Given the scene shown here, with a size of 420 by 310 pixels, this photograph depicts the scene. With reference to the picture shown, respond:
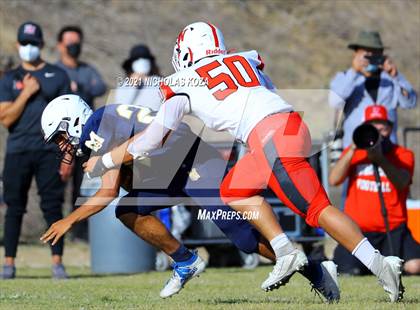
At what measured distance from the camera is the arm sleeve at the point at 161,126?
657 cm

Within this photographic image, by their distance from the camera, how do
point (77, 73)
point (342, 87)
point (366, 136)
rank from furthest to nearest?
point (77, 73)
point (342, 87)
point (366, 136)

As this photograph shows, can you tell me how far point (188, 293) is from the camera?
8086 millimetres

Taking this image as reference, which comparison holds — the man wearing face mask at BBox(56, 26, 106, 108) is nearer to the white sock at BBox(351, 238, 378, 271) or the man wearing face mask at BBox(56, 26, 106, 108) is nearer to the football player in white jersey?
the football player in white jersey

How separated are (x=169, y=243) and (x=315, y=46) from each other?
45.7ft

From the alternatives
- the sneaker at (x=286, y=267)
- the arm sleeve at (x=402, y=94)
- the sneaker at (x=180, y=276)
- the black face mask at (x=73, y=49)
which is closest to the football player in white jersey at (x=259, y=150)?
the sneaker at (x=286, y=267)

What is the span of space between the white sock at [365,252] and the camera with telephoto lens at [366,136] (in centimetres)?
319

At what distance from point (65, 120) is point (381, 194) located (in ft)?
11.9

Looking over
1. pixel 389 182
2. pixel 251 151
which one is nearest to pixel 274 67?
pixel 389 182

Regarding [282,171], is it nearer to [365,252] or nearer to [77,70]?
[365,252]

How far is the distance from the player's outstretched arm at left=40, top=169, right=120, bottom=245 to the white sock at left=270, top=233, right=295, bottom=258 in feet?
3.48

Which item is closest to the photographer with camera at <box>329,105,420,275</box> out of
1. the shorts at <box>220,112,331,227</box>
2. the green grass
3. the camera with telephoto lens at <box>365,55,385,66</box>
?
the green grass

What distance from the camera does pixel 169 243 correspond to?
7238 millimetres

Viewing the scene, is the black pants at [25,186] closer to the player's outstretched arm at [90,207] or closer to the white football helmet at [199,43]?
the player's outstretched arm at [90,207]

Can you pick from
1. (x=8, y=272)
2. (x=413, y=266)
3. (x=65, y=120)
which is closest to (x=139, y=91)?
(x=8, y=272)
